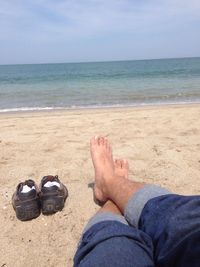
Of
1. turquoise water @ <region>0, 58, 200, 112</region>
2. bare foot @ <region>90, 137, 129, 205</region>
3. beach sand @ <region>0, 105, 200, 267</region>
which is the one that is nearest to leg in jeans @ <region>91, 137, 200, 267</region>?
bare foot @ <region>90, 137, 129, 205</region>

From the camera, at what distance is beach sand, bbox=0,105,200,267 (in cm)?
189

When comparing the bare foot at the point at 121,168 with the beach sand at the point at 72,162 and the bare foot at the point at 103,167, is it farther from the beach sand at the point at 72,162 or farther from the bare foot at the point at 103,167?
the beach sand at the point at 72,162

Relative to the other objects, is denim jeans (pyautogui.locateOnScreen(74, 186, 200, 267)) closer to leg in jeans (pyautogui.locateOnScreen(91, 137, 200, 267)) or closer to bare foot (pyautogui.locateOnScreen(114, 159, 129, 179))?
leg in jeans (pyautogui.locateOnScreen(91, 137, 200, 267))

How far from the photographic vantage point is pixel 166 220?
3.71ft

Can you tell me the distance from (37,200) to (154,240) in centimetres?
113

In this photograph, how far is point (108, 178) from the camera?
2076 mm

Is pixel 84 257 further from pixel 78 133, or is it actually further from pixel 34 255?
pixel 78 133

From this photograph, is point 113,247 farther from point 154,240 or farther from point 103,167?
point 103,167

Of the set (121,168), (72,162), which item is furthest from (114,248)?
(72,162)

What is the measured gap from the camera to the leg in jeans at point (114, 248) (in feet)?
3.38

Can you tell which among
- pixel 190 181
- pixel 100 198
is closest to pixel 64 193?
pixel 100 198

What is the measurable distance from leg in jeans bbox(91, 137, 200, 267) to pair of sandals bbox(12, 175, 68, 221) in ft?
1.96

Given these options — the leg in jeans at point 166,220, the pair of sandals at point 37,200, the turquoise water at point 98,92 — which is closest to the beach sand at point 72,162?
the pair of sandals at point 37,200

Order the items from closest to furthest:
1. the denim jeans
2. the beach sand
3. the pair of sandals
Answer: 1. the denim jeans
2. the beach sand
3. the pair of sandals
